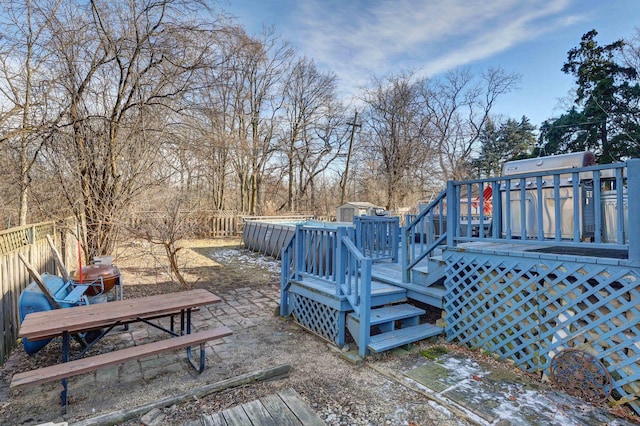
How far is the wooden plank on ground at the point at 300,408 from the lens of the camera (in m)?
2.21

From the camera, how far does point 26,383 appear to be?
7.02 feet

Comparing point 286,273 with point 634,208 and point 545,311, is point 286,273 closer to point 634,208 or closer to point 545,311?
point 545,311

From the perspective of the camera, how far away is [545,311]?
2.97 meters

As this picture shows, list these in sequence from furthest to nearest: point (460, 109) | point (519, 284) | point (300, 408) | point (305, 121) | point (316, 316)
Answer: point (460, 109), point (305, 121), point (316, 316), point (519, 284), point (300, 408)

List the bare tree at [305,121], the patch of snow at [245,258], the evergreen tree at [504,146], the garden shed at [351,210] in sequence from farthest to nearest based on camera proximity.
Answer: the evergreen tree at [504,146] → the bare tree at [305,121] → the garden shed at [351,210] → the patch of snow at [245,258]

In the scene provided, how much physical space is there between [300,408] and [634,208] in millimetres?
2855

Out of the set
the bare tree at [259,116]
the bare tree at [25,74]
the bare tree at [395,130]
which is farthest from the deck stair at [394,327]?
the bare tree at [395,130]

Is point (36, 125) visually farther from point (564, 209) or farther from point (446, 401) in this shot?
point (564, 209)

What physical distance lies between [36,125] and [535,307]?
21.4 ft

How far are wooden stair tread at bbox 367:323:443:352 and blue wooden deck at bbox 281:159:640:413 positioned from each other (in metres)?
0.01

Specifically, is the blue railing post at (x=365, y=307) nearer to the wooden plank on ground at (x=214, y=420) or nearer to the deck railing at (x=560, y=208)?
the deck railing at (x=560, y=208)

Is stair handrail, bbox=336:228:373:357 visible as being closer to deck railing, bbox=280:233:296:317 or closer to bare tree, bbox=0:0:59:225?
deck railing, bbox=280:233:296:317

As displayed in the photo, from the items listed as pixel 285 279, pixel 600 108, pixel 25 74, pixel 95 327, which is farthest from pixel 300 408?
pixel 600 108

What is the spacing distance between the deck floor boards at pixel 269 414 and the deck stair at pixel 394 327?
1123 mm
